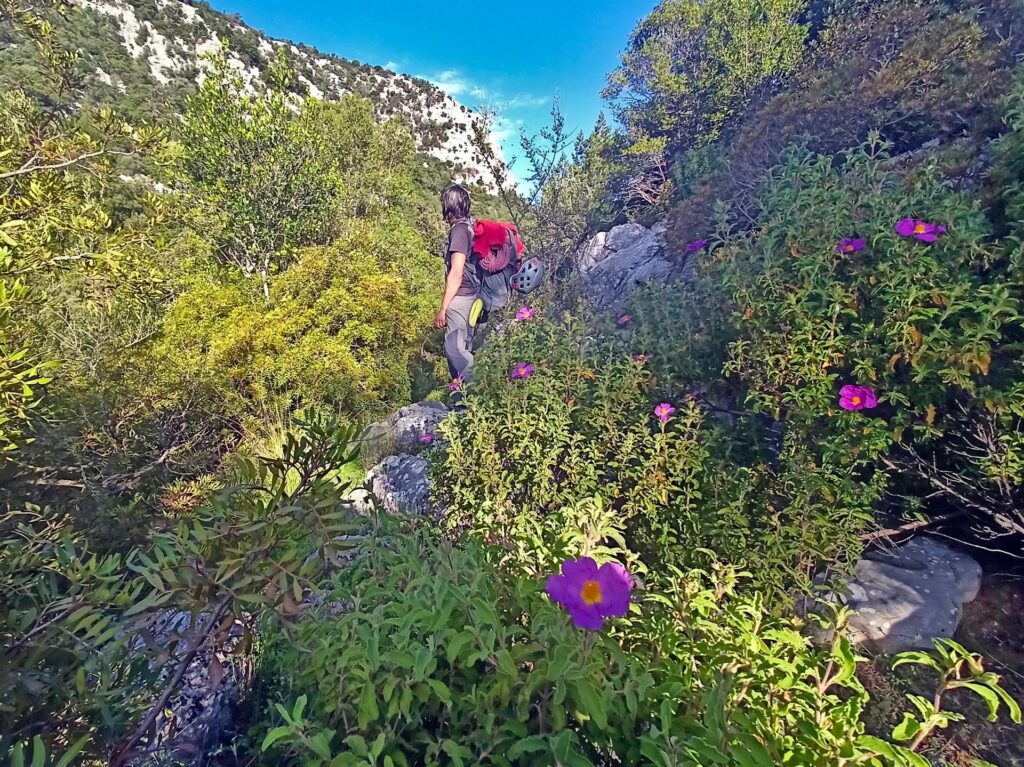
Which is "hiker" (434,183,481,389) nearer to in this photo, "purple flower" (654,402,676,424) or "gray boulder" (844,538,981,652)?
"purple flower" (654,402,676,424)

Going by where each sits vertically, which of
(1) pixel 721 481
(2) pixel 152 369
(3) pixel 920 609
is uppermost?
(2) pixel 152 369

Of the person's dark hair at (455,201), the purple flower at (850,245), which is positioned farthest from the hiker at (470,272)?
the purple flower at (850,245)

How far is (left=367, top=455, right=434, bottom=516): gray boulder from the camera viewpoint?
3.64 metres

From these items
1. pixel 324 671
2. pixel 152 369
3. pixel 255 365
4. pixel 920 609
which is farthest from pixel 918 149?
pixel 152 369

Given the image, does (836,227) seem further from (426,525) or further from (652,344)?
(426,525)

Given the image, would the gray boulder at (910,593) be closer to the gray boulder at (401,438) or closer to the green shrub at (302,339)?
the gray boulder at (401,438)

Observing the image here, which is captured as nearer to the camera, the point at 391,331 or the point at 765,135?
the point at 765,135

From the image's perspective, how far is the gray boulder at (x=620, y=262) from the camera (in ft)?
21.2

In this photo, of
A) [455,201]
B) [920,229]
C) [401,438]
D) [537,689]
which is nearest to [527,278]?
[455,201]

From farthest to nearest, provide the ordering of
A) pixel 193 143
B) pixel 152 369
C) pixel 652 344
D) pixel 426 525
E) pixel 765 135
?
1. pixel 193 143
2. pixel 765 135
3. pixel 152 369
4. pixel 652 344
5. pixel 426 525

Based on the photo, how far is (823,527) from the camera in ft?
6.46

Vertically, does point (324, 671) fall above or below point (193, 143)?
below

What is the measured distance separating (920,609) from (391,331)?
662cm

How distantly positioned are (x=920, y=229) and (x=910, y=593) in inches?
61.9
